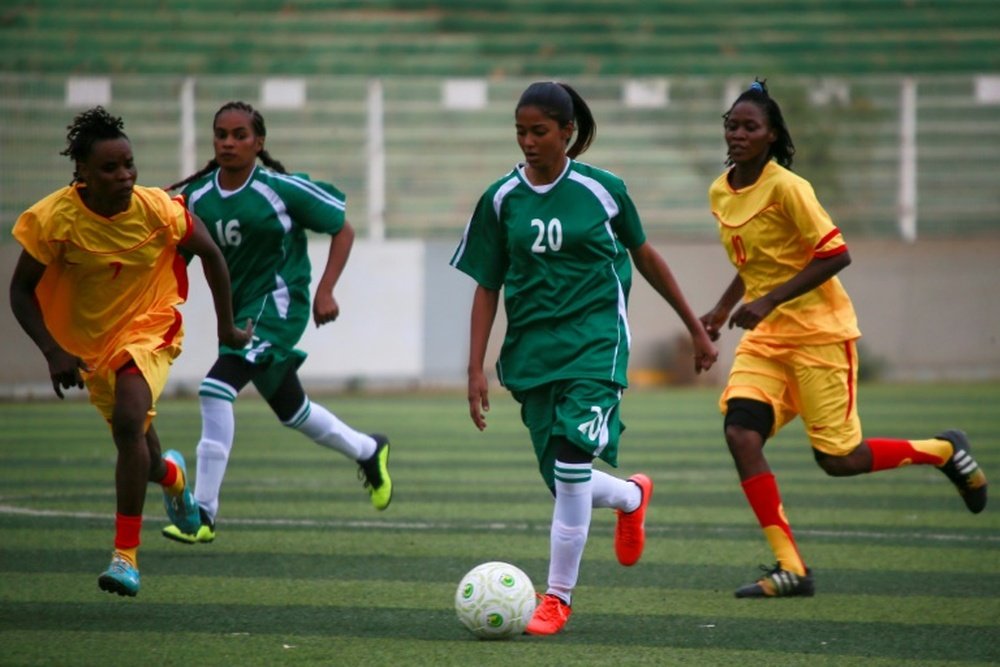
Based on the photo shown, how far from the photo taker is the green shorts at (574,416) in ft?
19.5

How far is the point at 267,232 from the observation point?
26.8ft

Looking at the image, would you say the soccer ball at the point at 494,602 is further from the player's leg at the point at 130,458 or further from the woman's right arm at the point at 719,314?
the woman's right arm at the point at 719,314

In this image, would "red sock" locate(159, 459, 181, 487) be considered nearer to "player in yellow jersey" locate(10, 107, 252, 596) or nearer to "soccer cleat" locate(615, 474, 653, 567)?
"player in yellow jersey" locate(10, 107, 252, 596)

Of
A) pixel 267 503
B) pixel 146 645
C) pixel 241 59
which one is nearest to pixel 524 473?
pixel 267 503

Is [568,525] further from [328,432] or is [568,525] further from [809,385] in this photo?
[328,432]

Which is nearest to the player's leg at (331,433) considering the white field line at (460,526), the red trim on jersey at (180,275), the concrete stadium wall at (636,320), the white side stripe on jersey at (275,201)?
the white field line at (460,526)

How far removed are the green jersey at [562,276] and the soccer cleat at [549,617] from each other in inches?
30.0

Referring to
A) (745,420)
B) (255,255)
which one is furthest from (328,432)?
(745,420)

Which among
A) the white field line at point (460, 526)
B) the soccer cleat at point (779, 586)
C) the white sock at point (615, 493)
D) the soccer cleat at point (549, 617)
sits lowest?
the white field line at point (460, 526)

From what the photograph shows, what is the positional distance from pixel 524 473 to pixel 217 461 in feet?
12.5

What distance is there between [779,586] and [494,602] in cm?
151

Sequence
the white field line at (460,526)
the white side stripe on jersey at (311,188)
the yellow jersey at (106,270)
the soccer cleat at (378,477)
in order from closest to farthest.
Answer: the yellow jersey at (106,270) → the white side stripe on jersey at (311,188) → the white field line at (460,526) → the soccer cleat at (378,477)

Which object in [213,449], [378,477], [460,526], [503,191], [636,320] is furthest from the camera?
[636,320]

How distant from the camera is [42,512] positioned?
915 centimetres
